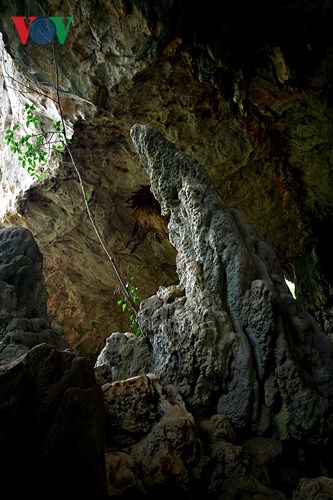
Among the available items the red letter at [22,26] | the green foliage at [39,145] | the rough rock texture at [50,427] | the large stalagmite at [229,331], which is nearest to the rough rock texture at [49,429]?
the rough rock texture at [50,427]

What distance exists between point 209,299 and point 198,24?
334 cm

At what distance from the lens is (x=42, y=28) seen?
585 cm

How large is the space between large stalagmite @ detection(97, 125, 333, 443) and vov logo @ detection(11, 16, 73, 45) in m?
2.48

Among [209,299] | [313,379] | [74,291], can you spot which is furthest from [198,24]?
[74,291]

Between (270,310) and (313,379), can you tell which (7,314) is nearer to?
(270,310)

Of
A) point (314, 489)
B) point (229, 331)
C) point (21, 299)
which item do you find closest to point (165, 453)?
point (314, 489)

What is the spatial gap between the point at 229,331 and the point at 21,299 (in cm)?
236

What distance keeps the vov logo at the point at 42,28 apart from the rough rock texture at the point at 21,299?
8.76ft

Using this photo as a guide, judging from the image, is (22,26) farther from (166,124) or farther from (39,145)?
(166,124)

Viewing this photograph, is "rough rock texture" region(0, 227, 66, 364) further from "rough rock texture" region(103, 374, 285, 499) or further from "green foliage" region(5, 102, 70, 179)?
"green foliage" region(5, 102, 70, 179)

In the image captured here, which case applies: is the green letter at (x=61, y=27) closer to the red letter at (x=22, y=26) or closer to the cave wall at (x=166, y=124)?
the cave wall at (x=166, y=124)

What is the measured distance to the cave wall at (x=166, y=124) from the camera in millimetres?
5242

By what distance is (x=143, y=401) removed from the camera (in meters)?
3.45

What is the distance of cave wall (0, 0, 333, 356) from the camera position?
5242mm
